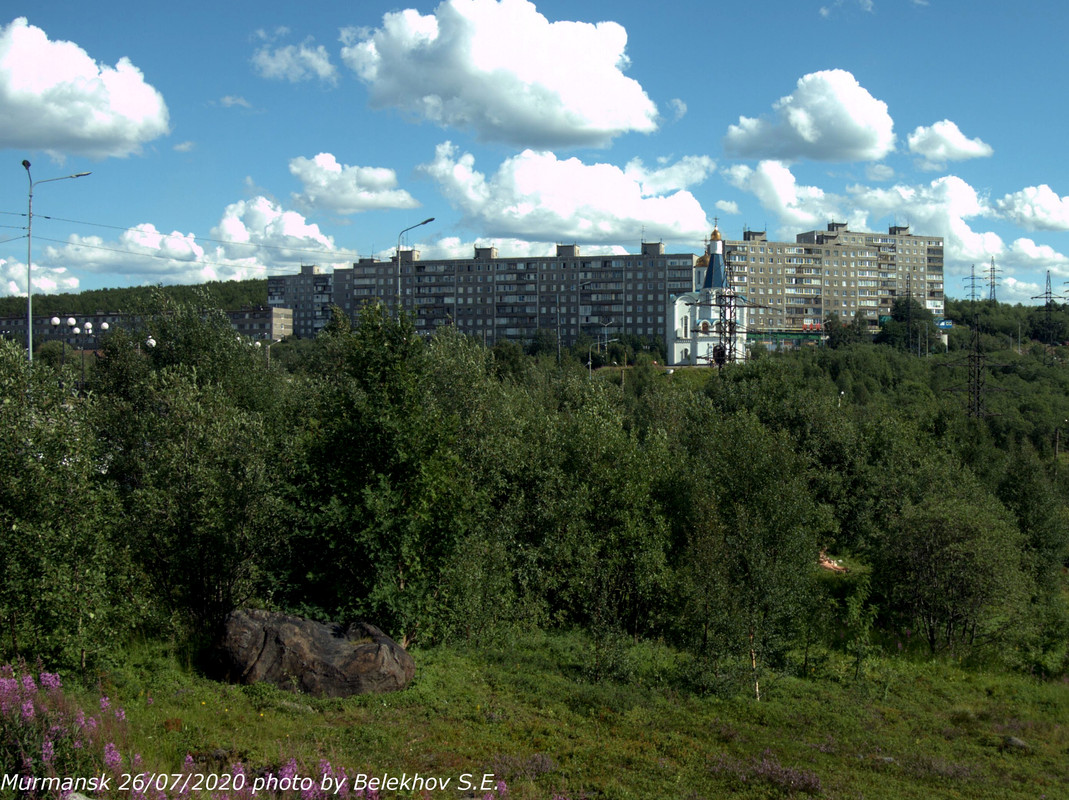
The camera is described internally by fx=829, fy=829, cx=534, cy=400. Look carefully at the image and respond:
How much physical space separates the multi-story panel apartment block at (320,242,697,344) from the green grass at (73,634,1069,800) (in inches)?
3982

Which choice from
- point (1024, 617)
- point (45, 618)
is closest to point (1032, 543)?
point (1024, 617)

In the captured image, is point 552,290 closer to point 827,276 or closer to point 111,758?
point 827,276

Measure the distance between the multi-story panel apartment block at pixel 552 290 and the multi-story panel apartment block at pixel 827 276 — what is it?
27.0 m

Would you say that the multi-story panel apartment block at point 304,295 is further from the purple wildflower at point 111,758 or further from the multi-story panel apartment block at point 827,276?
the purple wildflower at point 111,758

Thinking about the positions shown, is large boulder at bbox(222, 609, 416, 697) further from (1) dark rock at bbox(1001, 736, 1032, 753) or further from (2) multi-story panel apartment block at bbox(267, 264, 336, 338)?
Answer: (2) multi-story panel apartment block at bbox(267, 264, 336, 338)

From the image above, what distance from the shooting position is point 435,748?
49.4ft

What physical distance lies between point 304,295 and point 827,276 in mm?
95148

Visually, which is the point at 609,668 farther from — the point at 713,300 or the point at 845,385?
the point at 713,300

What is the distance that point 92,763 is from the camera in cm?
990

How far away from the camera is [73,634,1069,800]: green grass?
14.3m

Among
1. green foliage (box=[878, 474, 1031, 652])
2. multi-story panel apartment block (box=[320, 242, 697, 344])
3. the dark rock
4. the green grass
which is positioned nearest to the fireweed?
the green grass

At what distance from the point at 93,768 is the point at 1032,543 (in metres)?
44.0

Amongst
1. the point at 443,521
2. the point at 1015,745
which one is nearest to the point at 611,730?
the point at 443,521

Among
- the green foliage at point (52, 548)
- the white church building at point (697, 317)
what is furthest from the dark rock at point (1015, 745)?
the white church building at point (697, 317)
